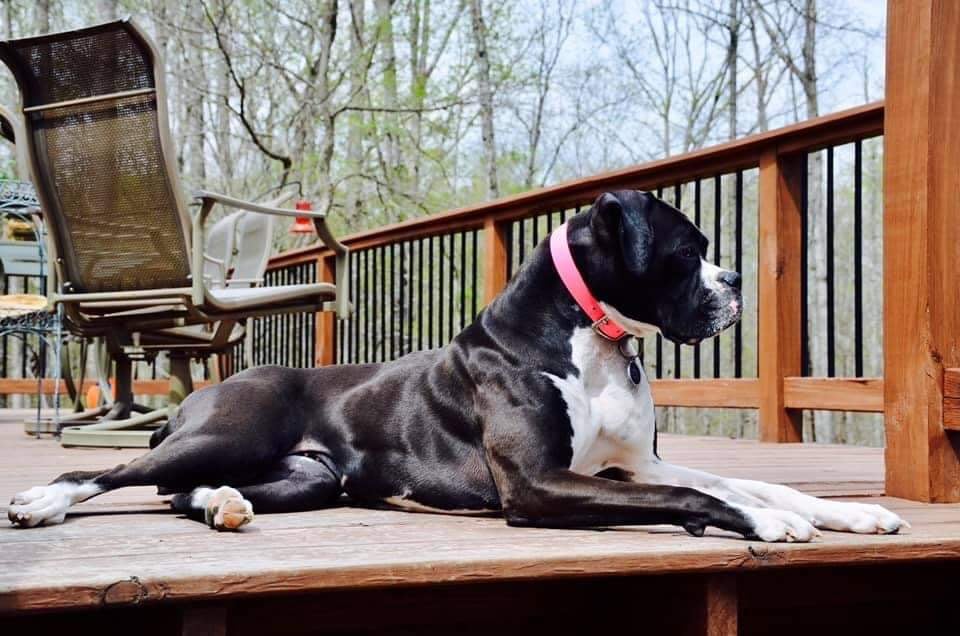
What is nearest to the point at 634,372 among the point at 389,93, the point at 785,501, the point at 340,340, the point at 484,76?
the point at 785,501

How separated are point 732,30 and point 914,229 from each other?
43.5 feet

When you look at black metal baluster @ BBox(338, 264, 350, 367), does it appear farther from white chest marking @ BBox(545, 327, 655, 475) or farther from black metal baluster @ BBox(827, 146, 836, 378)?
white chest marking @ BBox(545, 327, 655, 475)

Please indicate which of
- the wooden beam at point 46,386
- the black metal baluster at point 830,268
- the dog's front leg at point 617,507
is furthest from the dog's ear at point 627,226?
the wooden beam at point 46,386

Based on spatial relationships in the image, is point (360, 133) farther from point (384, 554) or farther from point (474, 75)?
point (384, 554)

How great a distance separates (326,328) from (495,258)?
7.36 feet

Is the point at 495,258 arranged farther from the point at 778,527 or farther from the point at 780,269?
the point at 778,527

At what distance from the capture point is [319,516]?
2150 mm

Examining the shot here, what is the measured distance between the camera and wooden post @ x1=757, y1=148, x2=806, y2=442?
3.91m

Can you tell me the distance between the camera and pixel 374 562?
1.50m

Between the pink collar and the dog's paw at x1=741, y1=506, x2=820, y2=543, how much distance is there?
0.51 metres

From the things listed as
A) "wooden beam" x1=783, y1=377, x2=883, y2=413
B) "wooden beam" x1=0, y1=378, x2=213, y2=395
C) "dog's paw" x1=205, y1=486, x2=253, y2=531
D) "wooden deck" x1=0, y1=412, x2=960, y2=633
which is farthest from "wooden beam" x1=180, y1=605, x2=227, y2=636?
"wooden beam" x1=0, y1=378, x2=213, y2=395

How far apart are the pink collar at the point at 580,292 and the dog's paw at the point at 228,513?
2.60 feet

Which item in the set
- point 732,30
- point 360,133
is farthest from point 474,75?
point 732,30

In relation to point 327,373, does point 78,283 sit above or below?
above
